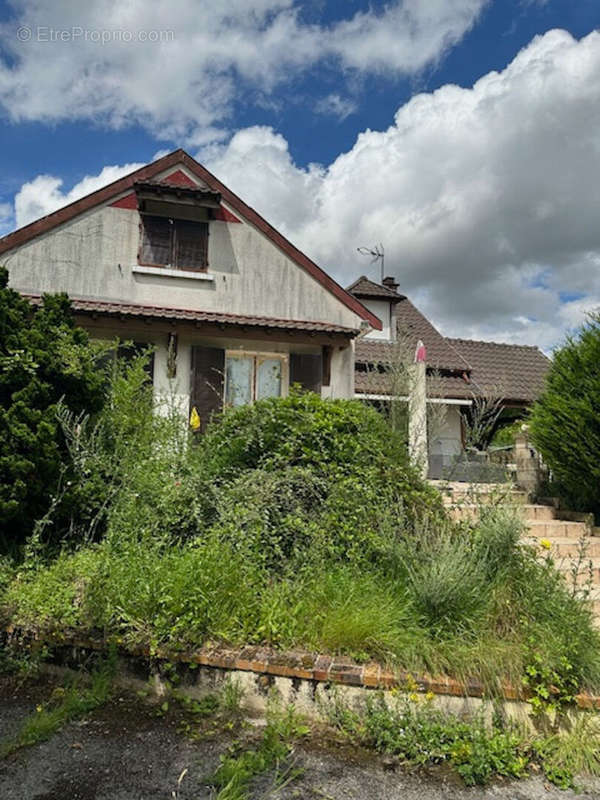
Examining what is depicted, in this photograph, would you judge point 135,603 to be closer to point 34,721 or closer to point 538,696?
point 34,721

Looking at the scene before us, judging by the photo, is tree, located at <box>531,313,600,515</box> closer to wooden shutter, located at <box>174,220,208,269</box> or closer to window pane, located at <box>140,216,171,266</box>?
wooden shutter, located at <box>174,220,208,269</box>

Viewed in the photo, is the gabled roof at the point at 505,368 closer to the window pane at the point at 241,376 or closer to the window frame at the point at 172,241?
the window pane at the point at 241,376

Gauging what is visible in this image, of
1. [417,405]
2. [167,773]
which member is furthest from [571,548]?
[167,773]

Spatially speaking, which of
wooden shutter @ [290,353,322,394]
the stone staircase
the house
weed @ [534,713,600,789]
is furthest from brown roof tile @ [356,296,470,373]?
weed @ [534,713,600,789]

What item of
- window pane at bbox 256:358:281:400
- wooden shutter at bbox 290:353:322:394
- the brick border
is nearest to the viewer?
the brick border

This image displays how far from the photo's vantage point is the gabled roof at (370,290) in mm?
14008

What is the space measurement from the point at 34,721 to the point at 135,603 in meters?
0.82

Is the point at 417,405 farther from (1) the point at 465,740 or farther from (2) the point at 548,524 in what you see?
(1) the point at 465,740

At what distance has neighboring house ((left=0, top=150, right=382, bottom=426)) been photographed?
350 inches

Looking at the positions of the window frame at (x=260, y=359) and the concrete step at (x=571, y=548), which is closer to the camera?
the concrete step at (x=571, y=548)

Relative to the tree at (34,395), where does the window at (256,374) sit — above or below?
above

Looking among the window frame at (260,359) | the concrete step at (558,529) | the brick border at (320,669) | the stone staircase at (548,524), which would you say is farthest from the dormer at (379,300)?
the brick border at (320,669)

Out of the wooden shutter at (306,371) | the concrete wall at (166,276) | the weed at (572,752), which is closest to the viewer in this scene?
the weed at (572,752)

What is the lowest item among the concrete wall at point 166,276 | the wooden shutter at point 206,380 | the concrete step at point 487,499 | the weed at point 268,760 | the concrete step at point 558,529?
the weed at point 268,760
